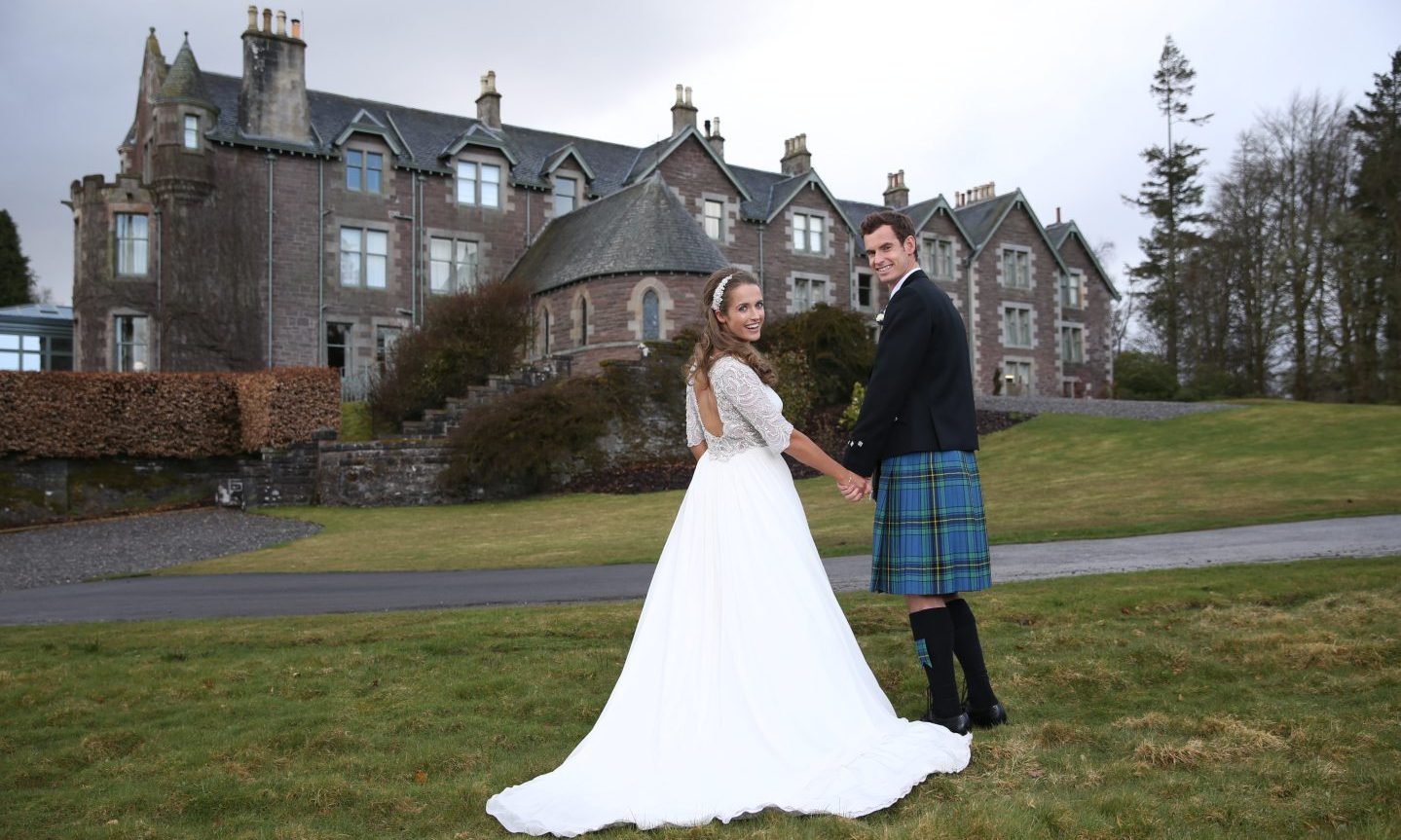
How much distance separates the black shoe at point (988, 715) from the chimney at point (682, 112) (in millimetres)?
35960

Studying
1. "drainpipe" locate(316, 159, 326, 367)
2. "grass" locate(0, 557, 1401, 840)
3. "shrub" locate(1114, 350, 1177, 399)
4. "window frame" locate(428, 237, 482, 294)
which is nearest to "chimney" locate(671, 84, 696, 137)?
"window frame" locate(428, 237, 482, 294)

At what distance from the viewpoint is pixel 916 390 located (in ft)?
16.4

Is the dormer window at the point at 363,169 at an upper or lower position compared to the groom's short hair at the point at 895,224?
upper

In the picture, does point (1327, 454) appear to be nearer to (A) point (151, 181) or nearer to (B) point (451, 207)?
(B) point (451, 207)

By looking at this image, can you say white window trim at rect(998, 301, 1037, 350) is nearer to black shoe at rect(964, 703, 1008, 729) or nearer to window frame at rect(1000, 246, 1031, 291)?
window frame at rect(1000, 246, 1031, 291)

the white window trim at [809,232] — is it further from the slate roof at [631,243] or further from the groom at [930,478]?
the groom at [930,478]

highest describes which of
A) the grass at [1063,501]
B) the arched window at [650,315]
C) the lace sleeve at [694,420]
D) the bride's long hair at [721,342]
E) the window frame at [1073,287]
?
the window frame at [1073,287]

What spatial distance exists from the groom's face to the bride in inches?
25.8

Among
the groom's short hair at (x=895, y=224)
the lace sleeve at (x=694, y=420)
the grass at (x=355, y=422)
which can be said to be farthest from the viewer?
the grass at (x=355, y=422)

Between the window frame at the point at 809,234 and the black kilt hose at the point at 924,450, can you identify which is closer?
the black kilt hose at the point at 924,450

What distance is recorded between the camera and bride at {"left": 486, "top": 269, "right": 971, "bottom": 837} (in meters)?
4.12

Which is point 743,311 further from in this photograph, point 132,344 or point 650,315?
point 132,344

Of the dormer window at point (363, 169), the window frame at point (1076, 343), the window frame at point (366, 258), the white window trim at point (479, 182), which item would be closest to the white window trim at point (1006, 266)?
the window frame at point (1076, 343)

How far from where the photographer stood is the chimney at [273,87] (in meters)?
32.2
